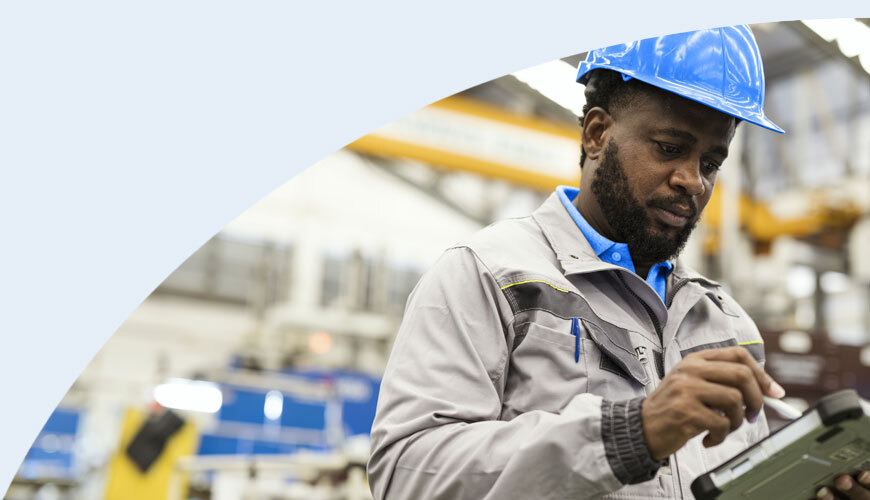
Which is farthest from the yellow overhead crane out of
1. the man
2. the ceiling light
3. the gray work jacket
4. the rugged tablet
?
the rugged tablet

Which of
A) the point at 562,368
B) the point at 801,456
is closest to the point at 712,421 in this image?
the point at 801,456

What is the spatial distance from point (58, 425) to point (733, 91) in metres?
8.63

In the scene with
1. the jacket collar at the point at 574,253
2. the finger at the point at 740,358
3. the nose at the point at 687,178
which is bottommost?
the finger at the point at 740,358

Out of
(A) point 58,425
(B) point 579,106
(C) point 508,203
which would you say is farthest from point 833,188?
(B) point 579,106

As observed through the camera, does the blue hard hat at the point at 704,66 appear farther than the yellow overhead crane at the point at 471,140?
No

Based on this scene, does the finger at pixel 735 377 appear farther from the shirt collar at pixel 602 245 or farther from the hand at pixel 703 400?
the shirt collar at pixel 602 245

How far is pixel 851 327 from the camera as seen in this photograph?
14.6 m

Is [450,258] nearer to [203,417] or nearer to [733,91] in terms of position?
[733,91]

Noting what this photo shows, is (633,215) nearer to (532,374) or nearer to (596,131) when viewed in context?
(596,131)

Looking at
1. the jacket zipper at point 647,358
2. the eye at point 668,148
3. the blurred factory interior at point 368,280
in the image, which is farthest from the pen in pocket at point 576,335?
the blurred factory interior at point 368,280

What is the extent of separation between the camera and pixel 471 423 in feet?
4.05

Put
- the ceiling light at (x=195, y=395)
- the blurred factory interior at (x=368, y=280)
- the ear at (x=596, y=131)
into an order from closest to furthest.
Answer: the ear at (x=596, y=131), the blurred factory interior at (x=368, y=280), the ceiling light at (x=195, y=395)

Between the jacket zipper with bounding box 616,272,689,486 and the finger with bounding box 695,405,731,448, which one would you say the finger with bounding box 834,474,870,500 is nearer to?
the jacket zipper with bounding box 616,272,689,486

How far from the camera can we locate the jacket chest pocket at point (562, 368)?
4.32 ft
